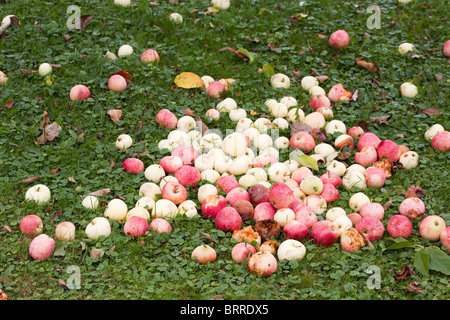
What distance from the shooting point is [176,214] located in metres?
4.76

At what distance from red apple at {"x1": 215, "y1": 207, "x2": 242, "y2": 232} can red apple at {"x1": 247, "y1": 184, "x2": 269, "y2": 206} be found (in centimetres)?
29

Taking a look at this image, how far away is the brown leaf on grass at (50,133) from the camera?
18.1ft

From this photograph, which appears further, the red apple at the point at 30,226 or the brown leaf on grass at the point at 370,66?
the brown leaf on grass at the point at 370,66

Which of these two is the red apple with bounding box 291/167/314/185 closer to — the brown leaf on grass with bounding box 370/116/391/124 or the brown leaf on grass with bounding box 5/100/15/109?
the brown leaf on grass with bounding box 370/116/391/124

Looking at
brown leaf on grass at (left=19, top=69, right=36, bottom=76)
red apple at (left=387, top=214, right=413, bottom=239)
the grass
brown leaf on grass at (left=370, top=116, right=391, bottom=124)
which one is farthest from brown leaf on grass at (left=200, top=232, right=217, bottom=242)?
brown leaf on grass at (left=19, top=69, right=36, bottom=76)

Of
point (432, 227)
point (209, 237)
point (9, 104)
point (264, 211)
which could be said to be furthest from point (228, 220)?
point (9, 104)

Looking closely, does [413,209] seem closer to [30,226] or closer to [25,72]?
[30,226]

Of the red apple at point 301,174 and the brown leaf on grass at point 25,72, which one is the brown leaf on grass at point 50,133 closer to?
the brown leaf on grass at point 25,72

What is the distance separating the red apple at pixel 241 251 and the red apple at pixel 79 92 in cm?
256

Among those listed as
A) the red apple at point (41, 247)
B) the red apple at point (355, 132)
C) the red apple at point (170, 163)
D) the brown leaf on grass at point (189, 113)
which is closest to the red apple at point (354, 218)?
the red apple at point (355, 132)

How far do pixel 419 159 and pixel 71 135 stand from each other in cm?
331

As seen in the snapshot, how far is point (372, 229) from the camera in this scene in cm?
455
